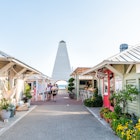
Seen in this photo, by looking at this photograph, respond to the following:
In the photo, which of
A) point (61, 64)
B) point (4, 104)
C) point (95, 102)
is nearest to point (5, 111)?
point (4, 104)

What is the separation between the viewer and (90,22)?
14.9 meters

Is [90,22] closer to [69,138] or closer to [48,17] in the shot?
[48,17]

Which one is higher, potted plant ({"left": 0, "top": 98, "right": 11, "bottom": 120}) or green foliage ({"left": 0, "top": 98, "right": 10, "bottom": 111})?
green foliage ({"left": 0, "top": 98, "right": 10, "bottom": 111})

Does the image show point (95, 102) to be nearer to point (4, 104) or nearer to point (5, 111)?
point (4, 104)

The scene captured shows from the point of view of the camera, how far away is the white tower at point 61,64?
135 feet

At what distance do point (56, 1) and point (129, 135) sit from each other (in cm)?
964

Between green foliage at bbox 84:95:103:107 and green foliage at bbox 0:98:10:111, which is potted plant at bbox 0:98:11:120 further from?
green foliage at bbox 84:95:103:107

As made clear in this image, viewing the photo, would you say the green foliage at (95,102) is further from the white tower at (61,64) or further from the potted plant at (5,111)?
the white tower at (61,64)

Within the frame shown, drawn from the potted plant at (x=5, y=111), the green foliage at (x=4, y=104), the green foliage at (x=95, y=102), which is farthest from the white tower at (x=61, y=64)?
the potted plant at (x=5, y=111)

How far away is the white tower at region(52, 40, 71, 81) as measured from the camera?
41.1 m

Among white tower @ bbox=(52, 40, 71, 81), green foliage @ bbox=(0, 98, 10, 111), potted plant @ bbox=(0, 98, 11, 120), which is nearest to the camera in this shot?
potted plant @ bbox=(0, 98, 11, 120)

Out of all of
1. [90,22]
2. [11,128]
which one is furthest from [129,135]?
[90,22]

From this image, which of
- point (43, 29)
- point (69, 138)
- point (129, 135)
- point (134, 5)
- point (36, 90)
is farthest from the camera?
point (36, 90)

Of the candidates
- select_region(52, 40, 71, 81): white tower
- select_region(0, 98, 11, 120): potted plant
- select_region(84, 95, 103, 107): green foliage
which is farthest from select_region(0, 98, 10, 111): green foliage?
select_region(52, 40, 71, 81): white tower
